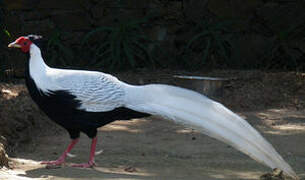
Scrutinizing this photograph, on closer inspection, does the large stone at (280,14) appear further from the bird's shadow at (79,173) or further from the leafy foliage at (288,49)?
the bird's shadow at (79,173)

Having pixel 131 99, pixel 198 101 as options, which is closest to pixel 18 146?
pixel 131 99

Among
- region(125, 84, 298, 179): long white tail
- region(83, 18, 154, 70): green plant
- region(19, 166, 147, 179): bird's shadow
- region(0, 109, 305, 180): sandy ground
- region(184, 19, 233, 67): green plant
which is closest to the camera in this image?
region(125, 84, 298, 179): long white tail

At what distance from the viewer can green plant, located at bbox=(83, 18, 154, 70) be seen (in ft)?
33.2

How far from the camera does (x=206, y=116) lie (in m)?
4.77

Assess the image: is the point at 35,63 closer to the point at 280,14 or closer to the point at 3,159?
the point at 3,159

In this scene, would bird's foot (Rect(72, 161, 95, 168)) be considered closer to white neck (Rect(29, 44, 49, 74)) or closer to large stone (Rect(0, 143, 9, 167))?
large stone (Rect(0, 143, 9, 167))

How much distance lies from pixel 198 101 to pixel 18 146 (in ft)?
7.47

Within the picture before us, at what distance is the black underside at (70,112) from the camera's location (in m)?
5.30

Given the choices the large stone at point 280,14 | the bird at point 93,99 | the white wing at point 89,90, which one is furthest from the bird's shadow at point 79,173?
the large stone at point 280,14

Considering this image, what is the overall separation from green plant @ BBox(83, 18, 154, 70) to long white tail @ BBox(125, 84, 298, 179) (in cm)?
477

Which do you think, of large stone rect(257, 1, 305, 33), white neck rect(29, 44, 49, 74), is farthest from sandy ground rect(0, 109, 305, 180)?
large stone rect(257, 1, 305, 33)

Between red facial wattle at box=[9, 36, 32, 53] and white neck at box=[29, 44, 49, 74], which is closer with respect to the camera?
white neck at box=[29, 44, 49, 74]

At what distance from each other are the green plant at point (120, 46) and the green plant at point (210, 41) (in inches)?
33.0

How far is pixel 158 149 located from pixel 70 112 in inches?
51.2
